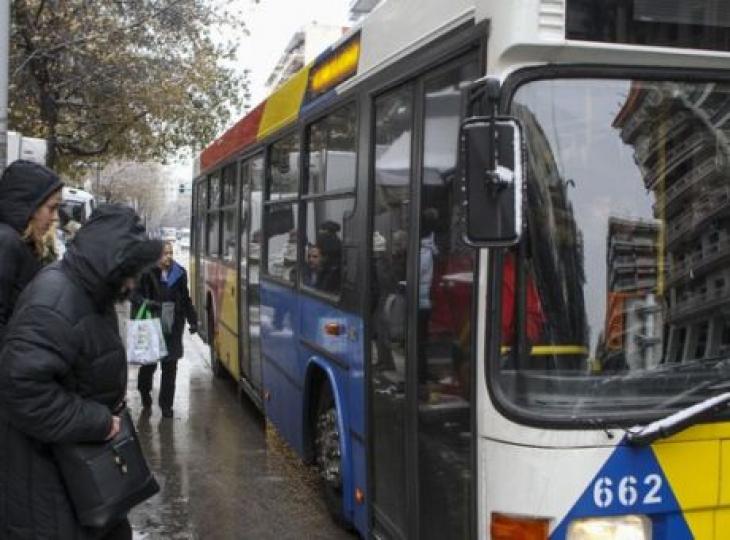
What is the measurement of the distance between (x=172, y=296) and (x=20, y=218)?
495cm

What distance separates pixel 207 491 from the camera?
5938 millimetres

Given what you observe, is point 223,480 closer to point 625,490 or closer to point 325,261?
point 325,261

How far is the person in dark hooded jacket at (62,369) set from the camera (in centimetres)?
269

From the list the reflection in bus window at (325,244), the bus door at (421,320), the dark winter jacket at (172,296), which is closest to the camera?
the bus door at (421,320)

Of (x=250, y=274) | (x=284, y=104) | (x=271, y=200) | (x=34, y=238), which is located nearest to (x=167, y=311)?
(x=250, y=274)

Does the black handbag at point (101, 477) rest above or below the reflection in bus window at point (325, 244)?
below

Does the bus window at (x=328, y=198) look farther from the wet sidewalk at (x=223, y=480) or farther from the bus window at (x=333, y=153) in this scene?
the wet sidewalk at (x=223, y=480)

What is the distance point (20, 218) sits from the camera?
3564 mm

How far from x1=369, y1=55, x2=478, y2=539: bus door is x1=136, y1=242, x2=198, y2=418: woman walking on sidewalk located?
4.65 metres

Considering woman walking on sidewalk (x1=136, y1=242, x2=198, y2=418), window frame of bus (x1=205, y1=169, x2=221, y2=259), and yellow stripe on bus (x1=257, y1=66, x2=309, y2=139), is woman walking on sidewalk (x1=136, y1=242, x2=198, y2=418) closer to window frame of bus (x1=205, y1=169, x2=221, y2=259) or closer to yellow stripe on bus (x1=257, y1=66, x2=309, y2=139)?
window frame of bus (x1=205, y1=169, x2=221, y2=259)

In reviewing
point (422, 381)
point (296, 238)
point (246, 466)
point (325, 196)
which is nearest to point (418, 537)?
point (422, 381)

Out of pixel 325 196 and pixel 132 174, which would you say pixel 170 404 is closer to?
pixel 325 196

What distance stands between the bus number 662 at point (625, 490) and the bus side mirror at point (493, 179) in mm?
772

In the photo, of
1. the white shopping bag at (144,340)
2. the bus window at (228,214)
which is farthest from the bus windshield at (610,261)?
the bus window at (228,214)
